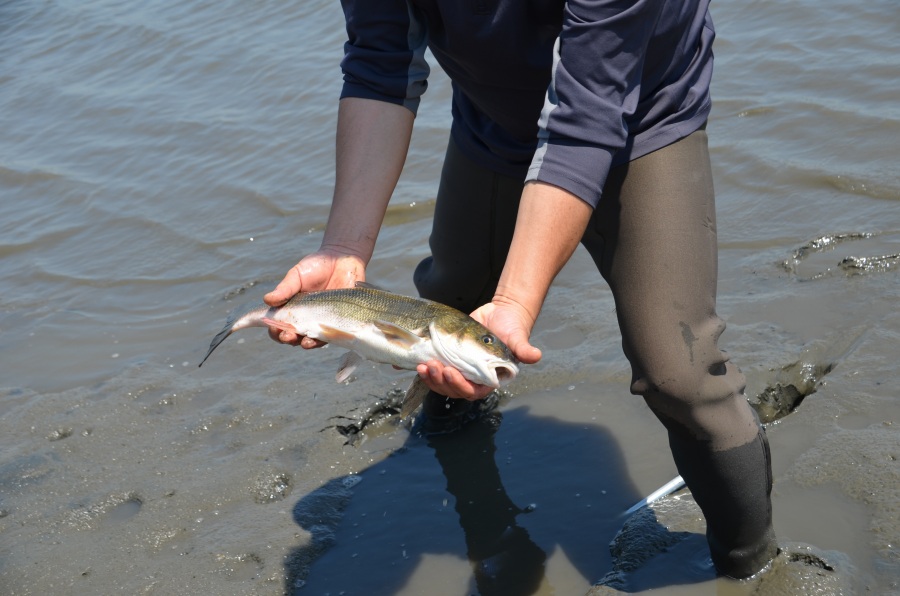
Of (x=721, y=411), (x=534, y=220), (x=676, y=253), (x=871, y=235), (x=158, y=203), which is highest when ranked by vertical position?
(x=534, y=220)

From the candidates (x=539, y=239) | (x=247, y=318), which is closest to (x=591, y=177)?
(x=539, y=239)

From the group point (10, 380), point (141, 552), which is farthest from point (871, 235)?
point (10, 380)

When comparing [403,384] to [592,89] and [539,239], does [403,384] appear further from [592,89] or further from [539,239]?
[592,89]

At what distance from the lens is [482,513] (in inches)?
165

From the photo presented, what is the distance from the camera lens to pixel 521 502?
13.7ft

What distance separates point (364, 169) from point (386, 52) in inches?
17.1

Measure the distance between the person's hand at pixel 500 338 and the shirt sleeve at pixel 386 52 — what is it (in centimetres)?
101

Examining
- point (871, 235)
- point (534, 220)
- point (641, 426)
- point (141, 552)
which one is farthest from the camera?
point (871, 235)

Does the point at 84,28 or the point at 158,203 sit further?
the point at 84,28

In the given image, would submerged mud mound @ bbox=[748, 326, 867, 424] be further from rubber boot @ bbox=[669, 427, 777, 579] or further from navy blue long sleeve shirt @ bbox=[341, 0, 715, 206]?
navy blue long sleeve shirt @ bbox=[341, 0, 715, 206]

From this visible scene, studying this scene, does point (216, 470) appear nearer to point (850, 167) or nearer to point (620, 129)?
point (620, 129)

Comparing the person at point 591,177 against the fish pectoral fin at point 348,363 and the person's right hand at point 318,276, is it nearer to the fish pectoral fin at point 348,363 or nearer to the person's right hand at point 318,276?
the person's right hand at point 318,276

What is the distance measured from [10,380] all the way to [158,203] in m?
2.91

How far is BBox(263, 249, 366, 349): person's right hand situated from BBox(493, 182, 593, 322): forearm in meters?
0.78
